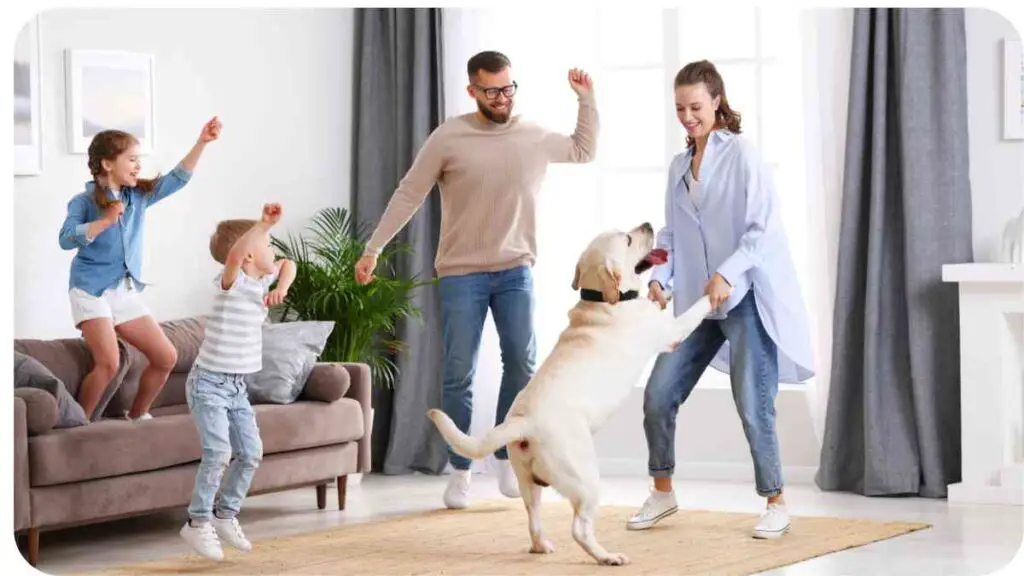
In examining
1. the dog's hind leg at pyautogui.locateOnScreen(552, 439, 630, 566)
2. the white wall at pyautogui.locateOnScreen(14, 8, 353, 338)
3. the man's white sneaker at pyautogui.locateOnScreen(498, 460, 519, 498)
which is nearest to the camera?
the dog's hind leg at pyautogui.locateOnScreen(552, 439, 630, 566)

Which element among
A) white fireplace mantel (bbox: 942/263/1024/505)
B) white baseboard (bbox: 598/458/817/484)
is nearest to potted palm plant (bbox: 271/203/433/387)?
white baseboard (bbox: 598/458/817/484)

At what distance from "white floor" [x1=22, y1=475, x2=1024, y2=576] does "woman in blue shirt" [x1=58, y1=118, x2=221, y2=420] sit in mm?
476

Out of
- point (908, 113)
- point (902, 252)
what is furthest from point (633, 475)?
point (908, 113)

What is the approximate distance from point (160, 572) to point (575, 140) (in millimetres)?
1958

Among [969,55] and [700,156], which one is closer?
[700,156]

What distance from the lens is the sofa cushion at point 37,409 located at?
411 cm

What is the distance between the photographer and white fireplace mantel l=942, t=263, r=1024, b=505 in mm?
5121

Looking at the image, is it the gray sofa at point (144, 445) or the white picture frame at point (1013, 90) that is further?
the white picture frame at point (1013, 90)

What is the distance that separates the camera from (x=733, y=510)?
16.6ft

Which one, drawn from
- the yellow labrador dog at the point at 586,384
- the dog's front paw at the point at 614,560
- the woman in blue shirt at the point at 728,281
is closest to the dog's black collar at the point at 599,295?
the yellow labrador dog at the point at 586,384

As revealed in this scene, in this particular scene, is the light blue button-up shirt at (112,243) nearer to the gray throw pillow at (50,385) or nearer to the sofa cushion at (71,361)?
the sofa cushion at (71,361)

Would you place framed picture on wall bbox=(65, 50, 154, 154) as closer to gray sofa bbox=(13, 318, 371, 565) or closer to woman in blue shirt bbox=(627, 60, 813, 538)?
gray sofa bbox=(13, 318, 371, 565)

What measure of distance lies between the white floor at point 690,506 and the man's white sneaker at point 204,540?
1.04 feet

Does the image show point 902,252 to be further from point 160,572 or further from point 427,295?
point 160,572
